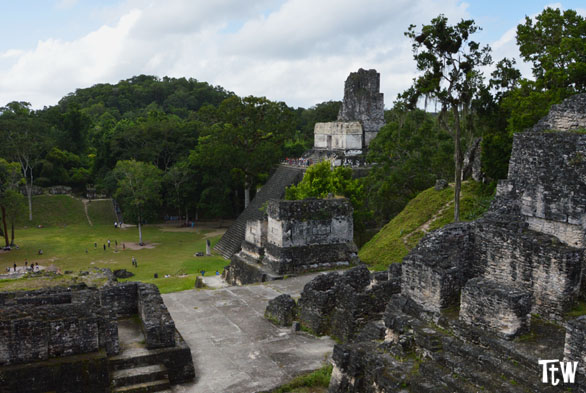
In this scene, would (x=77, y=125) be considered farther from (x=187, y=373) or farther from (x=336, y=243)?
(x=187, y=373)

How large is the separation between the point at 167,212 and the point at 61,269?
56.7 ft

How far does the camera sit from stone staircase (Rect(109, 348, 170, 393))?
7555 mm

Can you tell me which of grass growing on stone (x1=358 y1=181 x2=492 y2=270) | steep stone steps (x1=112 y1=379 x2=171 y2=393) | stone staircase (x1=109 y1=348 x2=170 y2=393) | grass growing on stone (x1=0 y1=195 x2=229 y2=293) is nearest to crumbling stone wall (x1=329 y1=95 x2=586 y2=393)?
steep stone steps (x1=112 y1=379 x2=171 y2=393)

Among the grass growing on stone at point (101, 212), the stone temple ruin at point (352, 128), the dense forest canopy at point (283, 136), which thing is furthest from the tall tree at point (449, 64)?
the grass growing on stone at point (101, 212)

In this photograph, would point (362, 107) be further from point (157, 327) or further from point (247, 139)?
point (157, 327)

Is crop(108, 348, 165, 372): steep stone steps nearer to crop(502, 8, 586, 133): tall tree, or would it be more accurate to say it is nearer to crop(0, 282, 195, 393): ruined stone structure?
crop(0, 282, 195, 393): ruined stone structure

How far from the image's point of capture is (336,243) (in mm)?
16016

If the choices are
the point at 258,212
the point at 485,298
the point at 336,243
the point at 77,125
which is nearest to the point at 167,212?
the point at 258,212

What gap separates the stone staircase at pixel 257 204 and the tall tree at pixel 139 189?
7.03 metres

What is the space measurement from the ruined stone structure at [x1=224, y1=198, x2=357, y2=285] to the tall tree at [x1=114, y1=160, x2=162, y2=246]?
1905cm

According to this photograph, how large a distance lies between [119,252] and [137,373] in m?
20.5

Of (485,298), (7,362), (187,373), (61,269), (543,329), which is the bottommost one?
(61,269)

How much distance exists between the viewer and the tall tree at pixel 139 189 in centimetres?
3334

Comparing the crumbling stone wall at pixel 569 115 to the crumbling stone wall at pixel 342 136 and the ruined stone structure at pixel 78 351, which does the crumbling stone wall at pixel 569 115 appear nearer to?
the ruined stone structure at pixel 78 351
